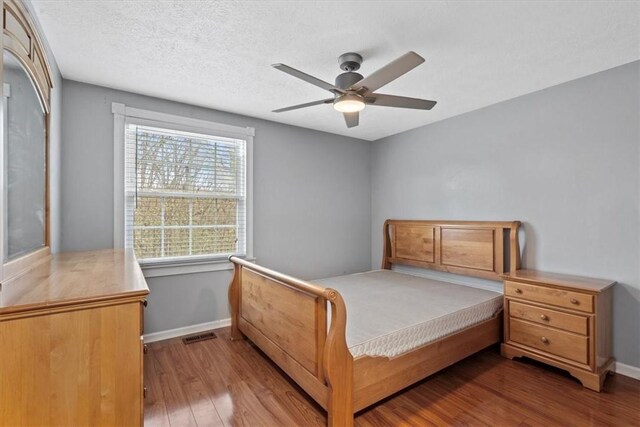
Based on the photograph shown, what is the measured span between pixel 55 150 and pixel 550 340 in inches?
166

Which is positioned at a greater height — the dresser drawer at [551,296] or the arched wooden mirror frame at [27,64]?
the arched wooden mirror frame at [27,64]

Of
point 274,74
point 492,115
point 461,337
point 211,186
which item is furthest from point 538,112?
point 211,186

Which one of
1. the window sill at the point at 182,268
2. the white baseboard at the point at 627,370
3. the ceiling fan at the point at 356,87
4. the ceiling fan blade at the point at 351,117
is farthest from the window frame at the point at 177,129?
the white baseboard at the point at 627,370

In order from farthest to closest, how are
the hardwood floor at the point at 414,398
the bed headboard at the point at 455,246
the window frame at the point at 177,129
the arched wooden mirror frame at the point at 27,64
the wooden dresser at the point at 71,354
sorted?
the bed headboard at the point at 455,246 → the window frame at the point at 177,129 → the hardwood floor at the point at 414,398 → the arched wooden mirror frame at the point at 27,64 → the wooden dresser at the point at 71,354

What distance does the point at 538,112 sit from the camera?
2.98 meters

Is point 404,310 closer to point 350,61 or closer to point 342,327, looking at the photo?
point 342,327

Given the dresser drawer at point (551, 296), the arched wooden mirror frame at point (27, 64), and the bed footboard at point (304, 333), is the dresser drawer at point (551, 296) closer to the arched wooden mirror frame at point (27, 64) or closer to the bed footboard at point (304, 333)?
the bed footboard at point (304, 333)

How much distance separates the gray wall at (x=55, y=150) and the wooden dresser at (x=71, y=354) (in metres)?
1.35

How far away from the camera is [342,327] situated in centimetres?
178

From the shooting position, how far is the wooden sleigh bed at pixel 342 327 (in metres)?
1.79

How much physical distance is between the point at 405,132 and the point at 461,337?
2.80m

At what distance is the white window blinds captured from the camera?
306 cm

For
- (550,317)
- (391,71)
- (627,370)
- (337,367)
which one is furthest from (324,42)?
(627,370)

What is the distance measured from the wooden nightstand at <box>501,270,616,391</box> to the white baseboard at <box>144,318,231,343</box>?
2875 millimetres
